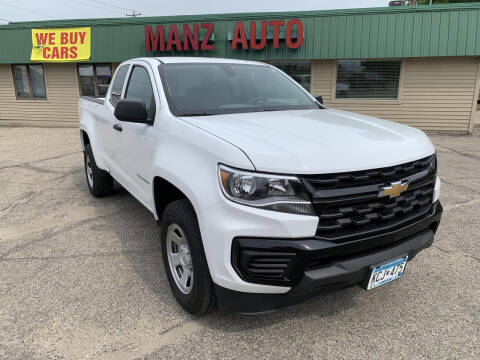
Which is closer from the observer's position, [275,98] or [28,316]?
[28,316]

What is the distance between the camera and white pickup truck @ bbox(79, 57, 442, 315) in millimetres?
2000

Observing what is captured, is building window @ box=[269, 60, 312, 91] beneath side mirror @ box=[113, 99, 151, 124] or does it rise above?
above

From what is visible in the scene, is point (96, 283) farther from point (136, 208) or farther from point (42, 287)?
point (136, 208)

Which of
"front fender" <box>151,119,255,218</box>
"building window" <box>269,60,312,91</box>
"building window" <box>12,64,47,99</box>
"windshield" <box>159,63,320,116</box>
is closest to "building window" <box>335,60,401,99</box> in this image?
"building window" <box>269,60,312,91</box>

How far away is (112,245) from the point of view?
3834mm

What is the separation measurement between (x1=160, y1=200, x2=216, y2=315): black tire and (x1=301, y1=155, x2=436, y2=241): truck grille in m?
0.73

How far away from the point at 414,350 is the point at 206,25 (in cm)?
1162

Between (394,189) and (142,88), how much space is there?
2474 mm

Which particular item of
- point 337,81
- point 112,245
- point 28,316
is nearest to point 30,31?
point 337,81

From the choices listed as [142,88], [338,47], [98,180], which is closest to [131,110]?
[142,88]

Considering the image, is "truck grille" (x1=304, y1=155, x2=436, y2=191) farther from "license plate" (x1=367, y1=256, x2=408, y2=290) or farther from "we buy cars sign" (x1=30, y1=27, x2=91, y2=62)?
"we buy cars sign" (x1=30, y1=27, x2=91, y2=62)

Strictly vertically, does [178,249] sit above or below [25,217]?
above

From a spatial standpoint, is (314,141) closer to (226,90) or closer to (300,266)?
(300,266)

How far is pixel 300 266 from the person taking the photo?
1.99 metres
